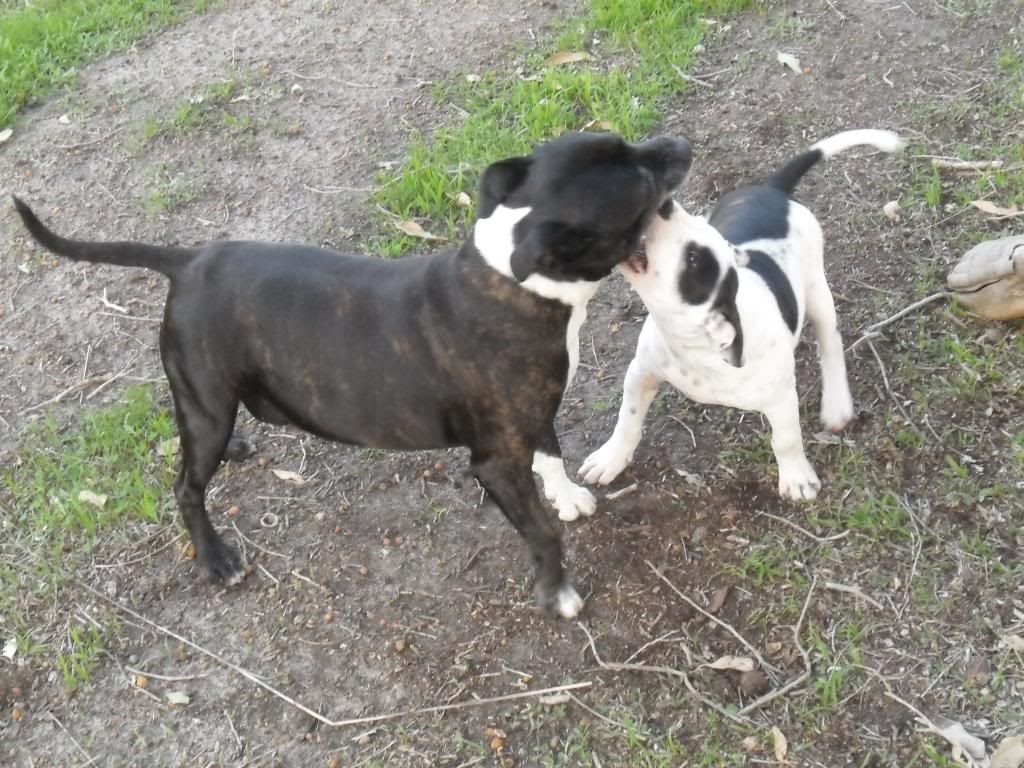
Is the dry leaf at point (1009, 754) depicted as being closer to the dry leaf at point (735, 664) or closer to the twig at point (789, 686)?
the twig at point (789, 686)

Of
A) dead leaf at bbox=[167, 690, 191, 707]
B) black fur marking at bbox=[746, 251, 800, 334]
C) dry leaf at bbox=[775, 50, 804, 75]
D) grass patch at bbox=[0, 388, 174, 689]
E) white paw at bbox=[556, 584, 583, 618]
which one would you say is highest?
black fur marking at bbox=[746, 251, 800, 334]

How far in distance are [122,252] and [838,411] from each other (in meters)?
2.59

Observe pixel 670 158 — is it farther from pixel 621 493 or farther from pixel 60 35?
pixel 60 35

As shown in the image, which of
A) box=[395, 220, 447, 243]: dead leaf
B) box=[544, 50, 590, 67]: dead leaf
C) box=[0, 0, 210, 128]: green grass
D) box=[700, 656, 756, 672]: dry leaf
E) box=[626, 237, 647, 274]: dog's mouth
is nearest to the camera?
box=[626, 237, 647, 274]: dog's mouth

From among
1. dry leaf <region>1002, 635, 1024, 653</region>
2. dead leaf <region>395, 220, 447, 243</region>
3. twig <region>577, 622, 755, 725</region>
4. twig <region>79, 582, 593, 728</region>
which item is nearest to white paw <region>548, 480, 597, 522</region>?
twig <region>577, 622, 755, 725</region>

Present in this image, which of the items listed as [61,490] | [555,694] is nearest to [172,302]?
[61,490]

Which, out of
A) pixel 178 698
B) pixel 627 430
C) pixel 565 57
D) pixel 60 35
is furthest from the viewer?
pixel 60 35

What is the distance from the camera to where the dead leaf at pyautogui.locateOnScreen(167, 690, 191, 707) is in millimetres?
3576

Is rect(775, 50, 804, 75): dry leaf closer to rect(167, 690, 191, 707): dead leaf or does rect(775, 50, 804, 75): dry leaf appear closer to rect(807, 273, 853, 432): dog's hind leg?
rect(807, 273, 853, 432): dog's hind leg

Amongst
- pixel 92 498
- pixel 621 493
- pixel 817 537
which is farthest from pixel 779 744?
pixel 92 498

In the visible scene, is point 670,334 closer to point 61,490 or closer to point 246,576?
point 246,576

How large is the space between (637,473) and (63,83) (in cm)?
474

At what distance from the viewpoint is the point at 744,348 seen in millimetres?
3176

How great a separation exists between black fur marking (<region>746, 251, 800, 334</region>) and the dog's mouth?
25.1 inches
